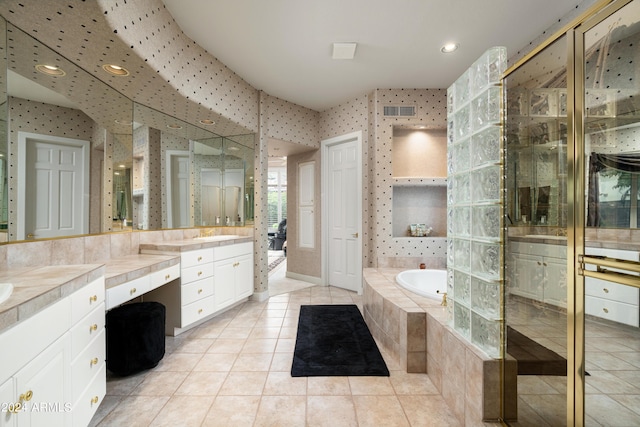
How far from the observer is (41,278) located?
4.39 ft

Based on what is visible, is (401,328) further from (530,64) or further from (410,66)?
(410,66)

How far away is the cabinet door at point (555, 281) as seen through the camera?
1.17 meters

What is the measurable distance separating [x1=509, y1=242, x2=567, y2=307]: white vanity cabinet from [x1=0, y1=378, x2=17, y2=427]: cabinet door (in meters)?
1.99

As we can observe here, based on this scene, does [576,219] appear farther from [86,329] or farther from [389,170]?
[389,170]

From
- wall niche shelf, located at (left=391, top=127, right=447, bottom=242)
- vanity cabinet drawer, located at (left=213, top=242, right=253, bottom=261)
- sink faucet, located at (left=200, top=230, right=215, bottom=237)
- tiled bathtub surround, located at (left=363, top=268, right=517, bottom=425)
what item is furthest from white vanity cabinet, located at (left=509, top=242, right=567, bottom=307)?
sink faucet, located at (left=200, top=230, right=215, bottom=237)

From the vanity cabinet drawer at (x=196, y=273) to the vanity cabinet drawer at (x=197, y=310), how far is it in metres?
0.24

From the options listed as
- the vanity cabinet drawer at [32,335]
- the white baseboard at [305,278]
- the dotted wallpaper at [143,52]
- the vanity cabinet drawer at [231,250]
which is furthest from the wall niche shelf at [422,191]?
→ the vanity cabinet drawer at [32,335]

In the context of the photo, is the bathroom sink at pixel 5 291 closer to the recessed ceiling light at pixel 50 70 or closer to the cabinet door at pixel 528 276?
the recessed ceiling light at pixel 50 70

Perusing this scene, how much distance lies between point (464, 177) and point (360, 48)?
6.41 ft

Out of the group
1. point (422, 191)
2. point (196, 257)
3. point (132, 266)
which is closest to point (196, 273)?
point (196, 257)

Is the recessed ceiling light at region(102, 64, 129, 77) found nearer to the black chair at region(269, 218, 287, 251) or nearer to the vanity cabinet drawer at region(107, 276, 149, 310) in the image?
the vanity cabinet drawer at region(107, 276, 149, 310)

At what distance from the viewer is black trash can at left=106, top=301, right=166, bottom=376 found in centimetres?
202

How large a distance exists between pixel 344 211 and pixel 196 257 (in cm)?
234

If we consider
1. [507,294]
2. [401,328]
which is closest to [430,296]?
[401,328]
